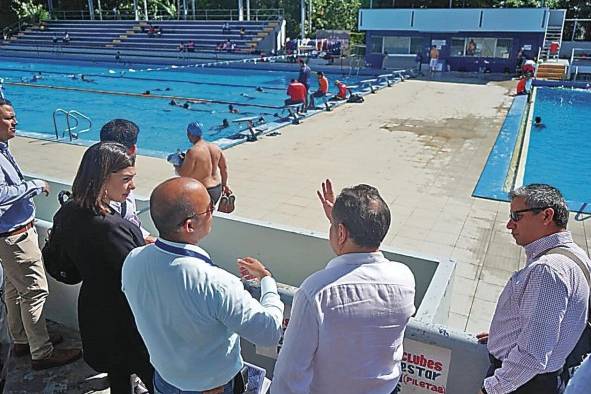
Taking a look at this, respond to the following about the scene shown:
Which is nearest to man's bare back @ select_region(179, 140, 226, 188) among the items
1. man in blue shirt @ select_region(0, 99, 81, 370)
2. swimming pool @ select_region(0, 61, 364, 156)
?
man in blue shirt @ select_region(0, 99, 81, 370)

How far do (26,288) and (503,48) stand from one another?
24421mm

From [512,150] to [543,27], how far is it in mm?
15516

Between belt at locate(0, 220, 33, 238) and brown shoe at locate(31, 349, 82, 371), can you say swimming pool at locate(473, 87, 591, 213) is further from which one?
belt at locate(0, 220, 33, 238)

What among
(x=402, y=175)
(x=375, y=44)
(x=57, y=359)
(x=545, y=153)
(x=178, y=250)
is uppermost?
(x=375, y=44)

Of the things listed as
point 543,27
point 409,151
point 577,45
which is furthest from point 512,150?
point 577,45

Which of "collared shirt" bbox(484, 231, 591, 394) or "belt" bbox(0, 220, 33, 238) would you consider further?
"belt" bbox(0, 220, 33, 238)

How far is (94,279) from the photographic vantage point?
2195mm

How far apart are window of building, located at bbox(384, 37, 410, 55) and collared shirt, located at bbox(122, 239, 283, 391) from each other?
24967 mm

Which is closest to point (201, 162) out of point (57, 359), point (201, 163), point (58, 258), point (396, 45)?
point (201, 163)

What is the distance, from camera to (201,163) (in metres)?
4.65

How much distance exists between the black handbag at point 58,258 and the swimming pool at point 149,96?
6.85 meters

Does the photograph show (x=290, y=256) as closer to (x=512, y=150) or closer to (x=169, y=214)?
(x=169, y=214)

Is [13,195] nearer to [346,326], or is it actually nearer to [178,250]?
[178,250]

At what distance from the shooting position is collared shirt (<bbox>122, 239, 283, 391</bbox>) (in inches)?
64.9
